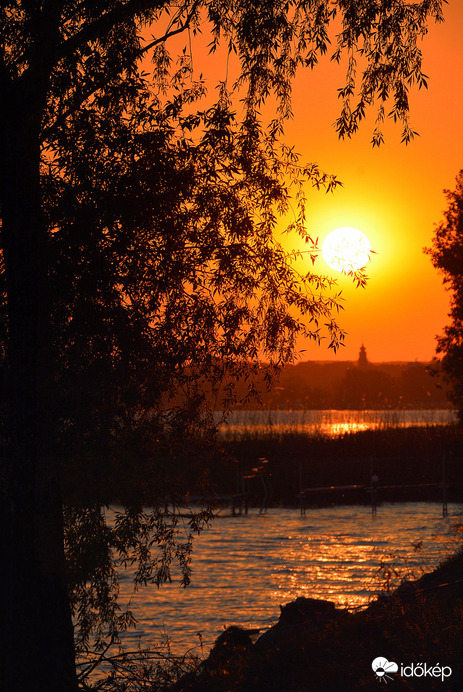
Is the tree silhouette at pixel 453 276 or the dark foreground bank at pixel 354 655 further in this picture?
the tree silhouette at pixel 453 276

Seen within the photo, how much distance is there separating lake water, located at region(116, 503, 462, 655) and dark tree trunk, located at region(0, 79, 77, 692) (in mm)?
5965

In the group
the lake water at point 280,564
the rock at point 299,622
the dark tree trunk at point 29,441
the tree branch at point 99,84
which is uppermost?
the tree branch at point 99,84

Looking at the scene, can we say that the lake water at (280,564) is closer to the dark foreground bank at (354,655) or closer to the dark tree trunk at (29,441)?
the dark foreground bank at (354,655)

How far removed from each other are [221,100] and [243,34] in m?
0.90

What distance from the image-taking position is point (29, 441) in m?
10.1

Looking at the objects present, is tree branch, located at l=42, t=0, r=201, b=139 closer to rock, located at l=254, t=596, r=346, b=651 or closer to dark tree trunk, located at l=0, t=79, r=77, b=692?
dark tree trunk, located at l=0, t=79, r=77, b=692

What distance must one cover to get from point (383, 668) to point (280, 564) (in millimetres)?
17547

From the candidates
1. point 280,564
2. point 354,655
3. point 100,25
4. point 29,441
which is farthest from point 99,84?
point 280,564

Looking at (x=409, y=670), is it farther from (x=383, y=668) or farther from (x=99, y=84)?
(x=99, y=84)

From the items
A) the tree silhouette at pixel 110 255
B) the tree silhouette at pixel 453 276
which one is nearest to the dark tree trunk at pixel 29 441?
the tree silhouette at pixel 110 255

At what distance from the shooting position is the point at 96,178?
1045 cm

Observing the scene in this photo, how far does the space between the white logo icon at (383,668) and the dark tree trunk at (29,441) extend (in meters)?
3.52

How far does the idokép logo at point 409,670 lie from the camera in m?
9.22

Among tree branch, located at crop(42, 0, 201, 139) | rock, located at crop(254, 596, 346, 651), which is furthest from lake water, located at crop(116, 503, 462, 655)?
tree branch, located at crop(42, 0, 201, 139)
